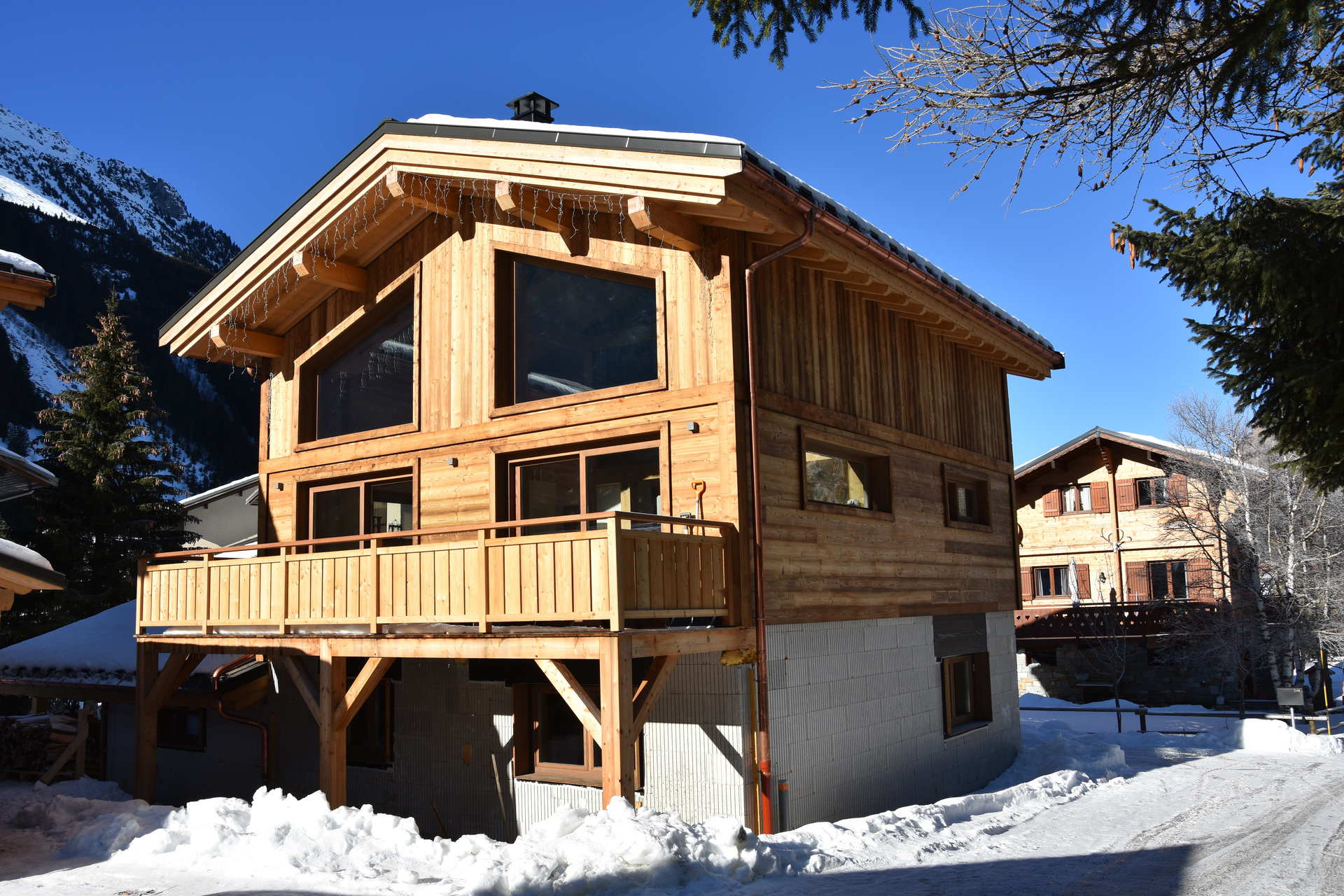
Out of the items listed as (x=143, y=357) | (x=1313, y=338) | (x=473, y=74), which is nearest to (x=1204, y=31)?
(x=1313, y=338)

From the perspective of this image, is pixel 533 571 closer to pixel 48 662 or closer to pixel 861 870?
pixel 861 870

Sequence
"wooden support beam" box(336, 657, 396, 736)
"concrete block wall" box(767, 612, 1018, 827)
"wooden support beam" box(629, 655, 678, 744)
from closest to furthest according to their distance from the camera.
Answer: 1. "wooden support beam" box(629, 655, 678, 744)
2. "wooden support beam" box(336, 657, 396, 736)
3. "concrete block wall" box(767, 612, 1018, 827)

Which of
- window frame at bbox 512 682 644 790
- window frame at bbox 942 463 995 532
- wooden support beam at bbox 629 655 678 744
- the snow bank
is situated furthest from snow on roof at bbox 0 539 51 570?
window frame at bbox 942 463 995 532

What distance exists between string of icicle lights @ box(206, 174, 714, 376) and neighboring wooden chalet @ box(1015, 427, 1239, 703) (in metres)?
19.3

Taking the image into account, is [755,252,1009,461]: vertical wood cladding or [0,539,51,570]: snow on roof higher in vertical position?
[755,252,1009,461]: vertical wood cladding

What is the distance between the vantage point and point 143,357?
3071 inches

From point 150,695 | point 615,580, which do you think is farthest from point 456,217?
point 150,695

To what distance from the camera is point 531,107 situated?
538 inches

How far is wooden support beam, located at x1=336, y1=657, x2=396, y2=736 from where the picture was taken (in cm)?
1081

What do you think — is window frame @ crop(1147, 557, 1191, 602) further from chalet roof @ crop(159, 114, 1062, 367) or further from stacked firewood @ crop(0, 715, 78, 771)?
stacked firewood @ crop(0, 715, 78, 771)

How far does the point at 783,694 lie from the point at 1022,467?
2509 cm

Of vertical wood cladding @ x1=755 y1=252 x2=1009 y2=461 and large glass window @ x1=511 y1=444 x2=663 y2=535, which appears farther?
vertical wood cladding @ x1=755 y1=252 x2=1009 y2=461

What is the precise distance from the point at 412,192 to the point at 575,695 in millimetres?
6925

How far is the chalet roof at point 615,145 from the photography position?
9938mm
